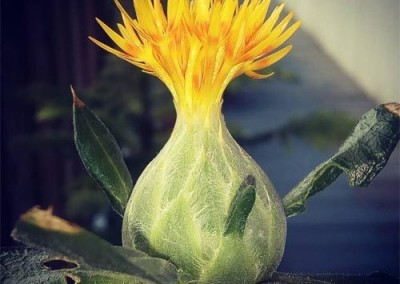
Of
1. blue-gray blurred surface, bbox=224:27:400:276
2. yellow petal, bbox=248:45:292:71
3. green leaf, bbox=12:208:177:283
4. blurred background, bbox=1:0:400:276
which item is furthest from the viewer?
blue-gray blurred surface, bbox=224:27:400:276

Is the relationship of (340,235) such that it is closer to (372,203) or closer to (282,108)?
(372,203)

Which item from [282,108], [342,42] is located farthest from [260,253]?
[282,108]

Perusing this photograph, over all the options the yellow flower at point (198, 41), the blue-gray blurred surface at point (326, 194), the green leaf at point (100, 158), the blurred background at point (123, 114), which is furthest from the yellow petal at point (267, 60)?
the blue-gray blurred surface at point (326, 194)

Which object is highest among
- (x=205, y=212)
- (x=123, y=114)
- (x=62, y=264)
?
(x=205, y=212)

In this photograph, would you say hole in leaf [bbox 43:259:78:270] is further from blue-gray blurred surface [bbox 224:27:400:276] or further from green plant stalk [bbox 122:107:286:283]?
blue-gray blurred surface [bbox 224:27:400:276]

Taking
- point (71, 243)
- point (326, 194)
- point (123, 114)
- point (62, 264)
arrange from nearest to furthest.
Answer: point (71, 243), point (62, 264), point (123, 114), point (326, 194)

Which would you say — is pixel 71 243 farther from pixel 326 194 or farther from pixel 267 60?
pixel 326 194

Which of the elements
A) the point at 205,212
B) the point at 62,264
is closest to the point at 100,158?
the point at 205,212

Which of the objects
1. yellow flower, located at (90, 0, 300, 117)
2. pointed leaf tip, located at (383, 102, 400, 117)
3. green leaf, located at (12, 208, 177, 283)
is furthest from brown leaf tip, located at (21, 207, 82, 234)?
pointed leaf tip, located at (383, 102, 400, 117)
